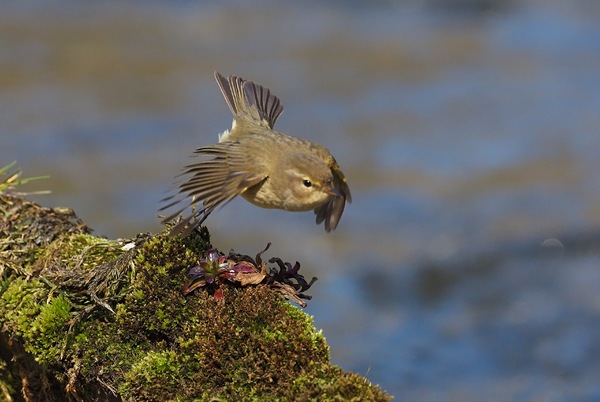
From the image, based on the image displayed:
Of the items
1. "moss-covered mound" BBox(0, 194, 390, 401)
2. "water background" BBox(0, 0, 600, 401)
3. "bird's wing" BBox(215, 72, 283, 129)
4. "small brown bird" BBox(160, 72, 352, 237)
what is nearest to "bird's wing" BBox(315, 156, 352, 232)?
"small brown bird" BBox(160, 72, 352, 237)

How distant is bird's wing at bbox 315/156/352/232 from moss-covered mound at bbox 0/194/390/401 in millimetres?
1047

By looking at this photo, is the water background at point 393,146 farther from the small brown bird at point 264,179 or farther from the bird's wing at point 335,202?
the small brown bird at point 264,179

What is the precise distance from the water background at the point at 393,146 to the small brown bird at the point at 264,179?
5.75 m

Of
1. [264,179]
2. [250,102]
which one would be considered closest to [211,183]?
[264,179]

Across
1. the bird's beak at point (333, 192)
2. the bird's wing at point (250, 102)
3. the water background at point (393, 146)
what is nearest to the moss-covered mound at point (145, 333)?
the bird's beak at point (333, 192)

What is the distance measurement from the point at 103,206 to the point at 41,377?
941cm

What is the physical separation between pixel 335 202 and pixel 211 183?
3.17ft

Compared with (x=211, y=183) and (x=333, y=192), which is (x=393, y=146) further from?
(x=211, y=183)

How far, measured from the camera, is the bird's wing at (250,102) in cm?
756

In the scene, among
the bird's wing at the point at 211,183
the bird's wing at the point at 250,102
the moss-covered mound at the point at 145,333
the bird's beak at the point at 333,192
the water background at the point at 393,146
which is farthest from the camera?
the water background at the point at 393,146

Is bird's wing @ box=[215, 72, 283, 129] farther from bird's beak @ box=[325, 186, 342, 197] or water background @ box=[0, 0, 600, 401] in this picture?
water background @ box=[0, 0, 600, 401]

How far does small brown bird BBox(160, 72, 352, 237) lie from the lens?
18.9 feet

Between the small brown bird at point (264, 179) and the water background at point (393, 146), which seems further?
the water background at point (393, 146)

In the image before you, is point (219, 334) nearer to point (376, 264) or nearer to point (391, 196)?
point (376, 264)
